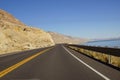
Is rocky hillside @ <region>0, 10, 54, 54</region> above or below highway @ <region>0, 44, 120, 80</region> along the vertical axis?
above

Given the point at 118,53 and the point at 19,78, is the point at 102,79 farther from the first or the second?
the point at 118,53

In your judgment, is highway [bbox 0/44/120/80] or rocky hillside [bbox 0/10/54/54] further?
rocky hillside [bbox 0/10/54/54]

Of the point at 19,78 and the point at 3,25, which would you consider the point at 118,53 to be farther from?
the point at 3,25

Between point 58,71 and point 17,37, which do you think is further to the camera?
Result: point 17,37

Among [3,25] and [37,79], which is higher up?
[3,25]

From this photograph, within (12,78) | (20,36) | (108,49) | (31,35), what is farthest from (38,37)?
(12,78)

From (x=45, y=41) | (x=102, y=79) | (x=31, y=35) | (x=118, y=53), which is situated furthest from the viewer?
(x=45, y=41)

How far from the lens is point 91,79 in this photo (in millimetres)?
9898

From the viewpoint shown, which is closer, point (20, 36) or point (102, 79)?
point (102, 79)

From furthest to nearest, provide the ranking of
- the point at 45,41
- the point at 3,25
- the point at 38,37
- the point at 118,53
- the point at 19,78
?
1. the point at 45,41
2. the point at 38,37
3. the point at 3,25
4. the point at 118,53
5. the point at 19,78

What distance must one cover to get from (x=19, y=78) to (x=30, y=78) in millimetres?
450

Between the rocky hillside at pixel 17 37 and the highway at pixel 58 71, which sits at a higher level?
the rocky hillside at pixel 17 37

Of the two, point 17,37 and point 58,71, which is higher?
point 17,37

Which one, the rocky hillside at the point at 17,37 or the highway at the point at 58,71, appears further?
the rocky hillside at the point at 17,37
